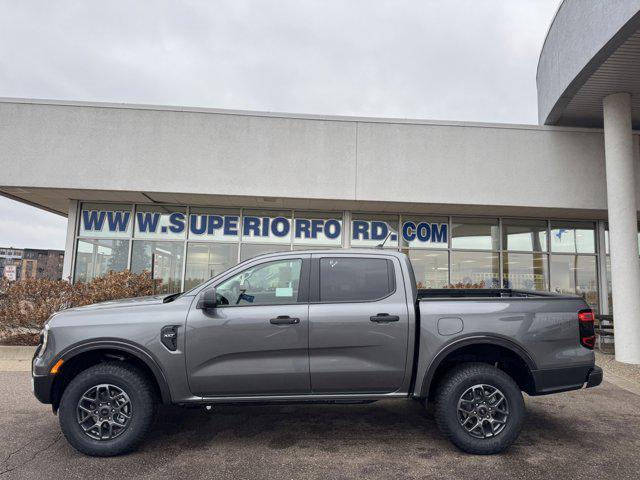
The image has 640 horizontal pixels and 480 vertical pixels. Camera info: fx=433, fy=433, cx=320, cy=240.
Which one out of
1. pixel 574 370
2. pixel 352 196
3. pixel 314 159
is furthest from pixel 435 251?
pixel 574 370

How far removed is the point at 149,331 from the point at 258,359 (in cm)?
104

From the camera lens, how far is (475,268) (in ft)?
41.3

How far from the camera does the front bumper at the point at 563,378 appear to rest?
4129 millimetres

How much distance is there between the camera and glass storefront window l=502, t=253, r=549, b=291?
12.6 meters

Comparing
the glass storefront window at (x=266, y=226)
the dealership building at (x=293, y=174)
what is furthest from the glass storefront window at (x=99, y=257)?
the glass storefront window at (x=266, y=226)

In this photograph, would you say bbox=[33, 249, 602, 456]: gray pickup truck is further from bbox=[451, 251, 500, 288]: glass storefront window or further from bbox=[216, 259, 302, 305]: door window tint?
bbox=[451, 251, 500, 288]: glass storefront window

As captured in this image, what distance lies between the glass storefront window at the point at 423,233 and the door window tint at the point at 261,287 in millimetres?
8643

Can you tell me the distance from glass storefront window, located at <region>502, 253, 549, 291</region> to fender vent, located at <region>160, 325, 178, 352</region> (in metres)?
10.9

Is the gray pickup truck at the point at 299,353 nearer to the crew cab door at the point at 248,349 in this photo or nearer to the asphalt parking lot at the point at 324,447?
the crew cab door at the point at 248,349

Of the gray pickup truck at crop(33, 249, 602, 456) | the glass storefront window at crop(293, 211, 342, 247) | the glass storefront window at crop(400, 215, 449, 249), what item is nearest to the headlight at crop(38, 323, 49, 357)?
the gray pickup truck at crop(33, 249, 602, 456)

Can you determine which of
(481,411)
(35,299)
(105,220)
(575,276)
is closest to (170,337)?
(481,411)

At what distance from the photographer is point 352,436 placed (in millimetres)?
4457

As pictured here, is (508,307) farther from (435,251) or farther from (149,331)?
(435,251)

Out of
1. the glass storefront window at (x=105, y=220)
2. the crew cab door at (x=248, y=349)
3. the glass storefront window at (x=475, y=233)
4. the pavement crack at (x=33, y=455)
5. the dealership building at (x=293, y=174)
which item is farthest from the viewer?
the glass storefront window at (x=475, y=233)
